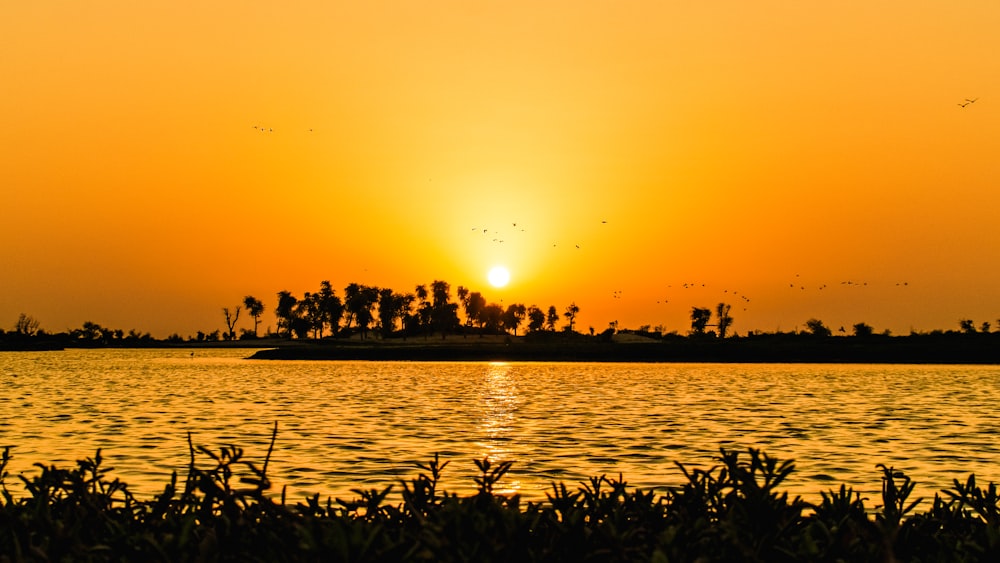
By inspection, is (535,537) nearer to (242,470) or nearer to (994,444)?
(242,470)

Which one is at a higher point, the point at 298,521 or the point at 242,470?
the point at 298,521

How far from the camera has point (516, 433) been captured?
4469 centimetres

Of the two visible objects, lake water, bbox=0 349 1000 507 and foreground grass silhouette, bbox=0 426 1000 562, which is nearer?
foreground grass silhouette, bbox=0 426 1000 562

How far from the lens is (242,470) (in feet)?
97.5

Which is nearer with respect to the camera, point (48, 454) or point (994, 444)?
point (48, 454)

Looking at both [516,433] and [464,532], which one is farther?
[516,433]

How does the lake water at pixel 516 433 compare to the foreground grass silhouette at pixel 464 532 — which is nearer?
the foreground grass silhouette at pixel 464 532

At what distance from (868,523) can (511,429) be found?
127ft

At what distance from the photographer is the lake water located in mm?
29547

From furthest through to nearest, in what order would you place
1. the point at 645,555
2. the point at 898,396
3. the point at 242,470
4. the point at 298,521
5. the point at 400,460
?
the point at 898,396 < the point at 400,460 < the point at 242,470 < the point at 298,521 < the point at 645,555

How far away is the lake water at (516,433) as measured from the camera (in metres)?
29.5

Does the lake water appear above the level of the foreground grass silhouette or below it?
below

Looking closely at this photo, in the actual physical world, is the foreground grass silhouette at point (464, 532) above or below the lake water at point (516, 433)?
above

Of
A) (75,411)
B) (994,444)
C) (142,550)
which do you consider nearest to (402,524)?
(142,550)
